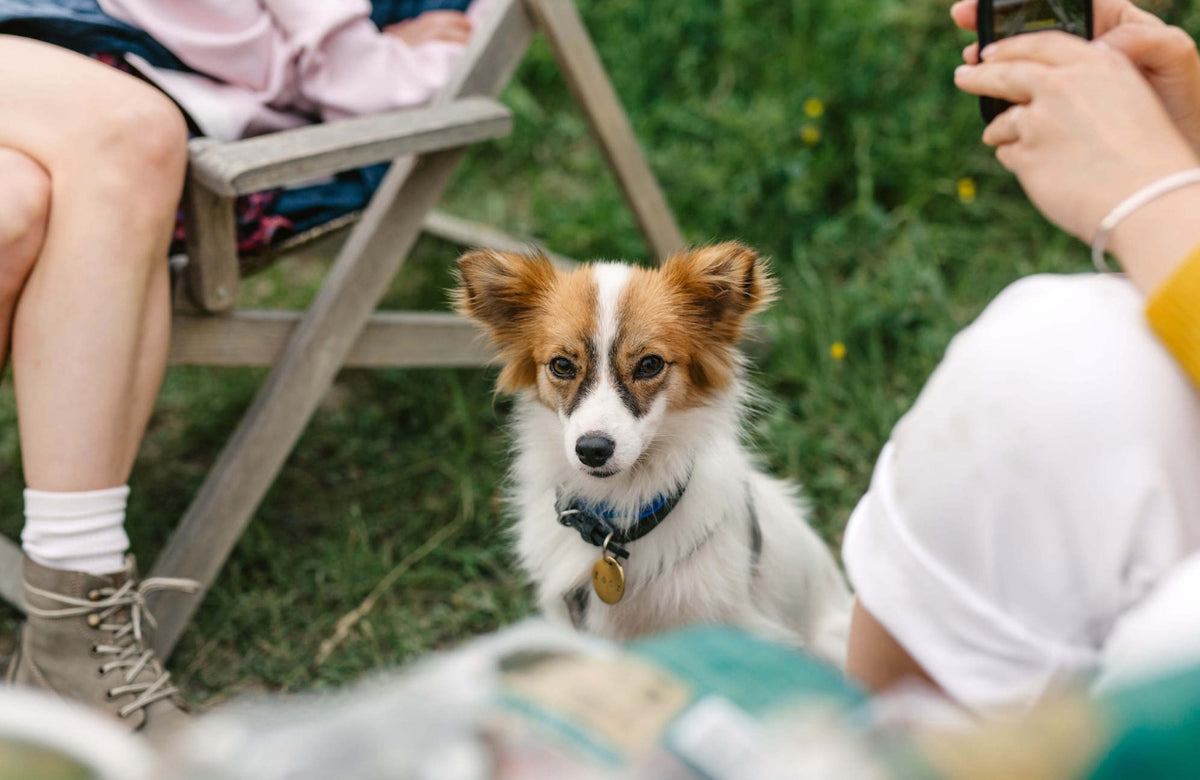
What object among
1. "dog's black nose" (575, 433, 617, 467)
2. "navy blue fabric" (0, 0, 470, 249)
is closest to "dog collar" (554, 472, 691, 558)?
"dog's black nose" (575, 433, 617, 467)

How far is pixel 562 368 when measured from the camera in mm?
2043

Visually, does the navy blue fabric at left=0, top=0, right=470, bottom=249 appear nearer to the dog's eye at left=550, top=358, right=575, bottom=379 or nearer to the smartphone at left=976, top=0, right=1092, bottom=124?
the dog's eye at left=550, top=358, right=575, bottom=379

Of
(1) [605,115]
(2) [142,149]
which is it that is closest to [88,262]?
(2) [142,149]

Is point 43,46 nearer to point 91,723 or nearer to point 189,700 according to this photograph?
point 189,700

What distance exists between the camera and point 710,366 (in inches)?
82.6

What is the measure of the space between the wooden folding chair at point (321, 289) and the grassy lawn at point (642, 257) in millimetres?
340

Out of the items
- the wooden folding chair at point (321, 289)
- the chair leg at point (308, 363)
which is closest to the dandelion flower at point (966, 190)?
the wooden folding chair at point (321, 289)

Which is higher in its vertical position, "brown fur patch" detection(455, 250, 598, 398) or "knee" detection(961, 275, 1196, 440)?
"knee" detection(961, 275, 1196, 440)

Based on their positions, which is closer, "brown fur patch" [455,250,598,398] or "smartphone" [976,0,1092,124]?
"smartphone" [976,0,1092,124]

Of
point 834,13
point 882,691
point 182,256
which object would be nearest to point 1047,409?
point 882,691

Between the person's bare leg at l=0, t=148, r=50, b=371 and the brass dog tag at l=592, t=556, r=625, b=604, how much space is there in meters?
1.14

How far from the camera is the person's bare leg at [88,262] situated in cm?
177

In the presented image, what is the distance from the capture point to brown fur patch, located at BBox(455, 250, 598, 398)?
2023 mm

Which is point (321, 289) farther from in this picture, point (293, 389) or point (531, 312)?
point (531, 312)
